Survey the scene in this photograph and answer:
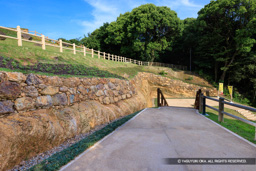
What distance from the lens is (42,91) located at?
179 inches

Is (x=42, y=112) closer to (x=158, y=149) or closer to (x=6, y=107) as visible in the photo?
(x=6, y=107)

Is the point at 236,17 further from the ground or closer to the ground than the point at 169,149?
further from the ground

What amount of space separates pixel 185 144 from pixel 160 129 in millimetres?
1148

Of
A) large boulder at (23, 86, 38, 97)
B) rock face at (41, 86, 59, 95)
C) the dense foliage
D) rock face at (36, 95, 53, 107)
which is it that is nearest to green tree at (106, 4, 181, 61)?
the dense foliage

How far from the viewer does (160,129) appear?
4.35 meters

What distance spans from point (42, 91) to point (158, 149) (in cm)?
405

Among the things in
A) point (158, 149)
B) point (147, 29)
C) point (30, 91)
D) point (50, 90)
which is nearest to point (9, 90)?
point (30, 91)

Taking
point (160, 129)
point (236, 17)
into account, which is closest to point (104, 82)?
point (160, 129)

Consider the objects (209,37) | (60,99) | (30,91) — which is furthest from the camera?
(209,37)

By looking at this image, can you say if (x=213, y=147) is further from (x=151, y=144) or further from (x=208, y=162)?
(x=151, y=144)

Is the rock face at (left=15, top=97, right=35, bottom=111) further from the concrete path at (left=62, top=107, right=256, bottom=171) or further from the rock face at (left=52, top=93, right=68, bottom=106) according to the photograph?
the concrete path at (left=62, top=107, right=256, bottom=171)

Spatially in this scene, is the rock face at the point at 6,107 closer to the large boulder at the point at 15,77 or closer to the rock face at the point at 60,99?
the large boulder at the point at 15,77

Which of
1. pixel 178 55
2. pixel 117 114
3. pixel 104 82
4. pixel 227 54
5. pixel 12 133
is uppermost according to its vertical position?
pixel 178 55

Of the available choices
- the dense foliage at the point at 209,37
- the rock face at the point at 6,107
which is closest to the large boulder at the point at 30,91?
the rock face at the point at 6,107
